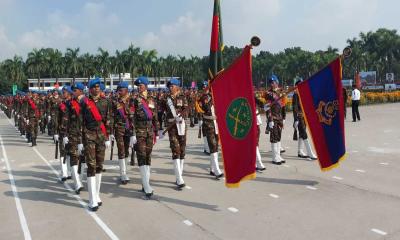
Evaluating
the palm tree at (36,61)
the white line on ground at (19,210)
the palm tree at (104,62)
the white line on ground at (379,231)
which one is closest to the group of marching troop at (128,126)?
the white line on ground at (19,210)

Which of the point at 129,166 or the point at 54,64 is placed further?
the point at 54,64

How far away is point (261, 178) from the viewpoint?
8227 millimetres

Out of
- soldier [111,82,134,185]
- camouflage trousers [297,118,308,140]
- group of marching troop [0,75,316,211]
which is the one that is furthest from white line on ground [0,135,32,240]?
camouflage trousers [297,118,308,140]

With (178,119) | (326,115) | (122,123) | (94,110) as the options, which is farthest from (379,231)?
(122,123)

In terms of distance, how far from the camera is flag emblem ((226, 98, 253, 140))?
6039 millimetres

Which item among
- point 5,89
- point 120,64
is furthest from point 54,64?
point 5,89

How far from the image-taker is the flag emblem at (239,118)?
19.8 ft

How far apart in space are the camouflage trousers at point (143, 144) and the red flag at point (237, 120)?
1795mm

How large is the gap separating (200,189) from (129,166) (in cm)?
314

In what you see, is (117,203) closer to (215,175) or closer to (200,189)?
(200,189)

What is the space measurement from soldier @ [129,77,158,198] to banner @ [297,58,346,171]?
2961 millimetres

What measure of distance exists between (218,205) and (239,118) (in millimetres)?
1542

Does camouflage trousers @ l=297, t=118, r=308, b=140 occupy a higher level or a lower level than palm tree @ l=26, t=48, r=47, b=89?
lower

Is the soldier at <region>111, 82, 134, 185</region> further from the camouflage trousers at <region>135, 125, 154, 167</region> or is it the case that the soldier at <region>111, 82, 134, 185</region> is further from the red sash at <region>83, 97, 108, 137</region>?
the red sash at <region>83, 97, 108, 137</region>
